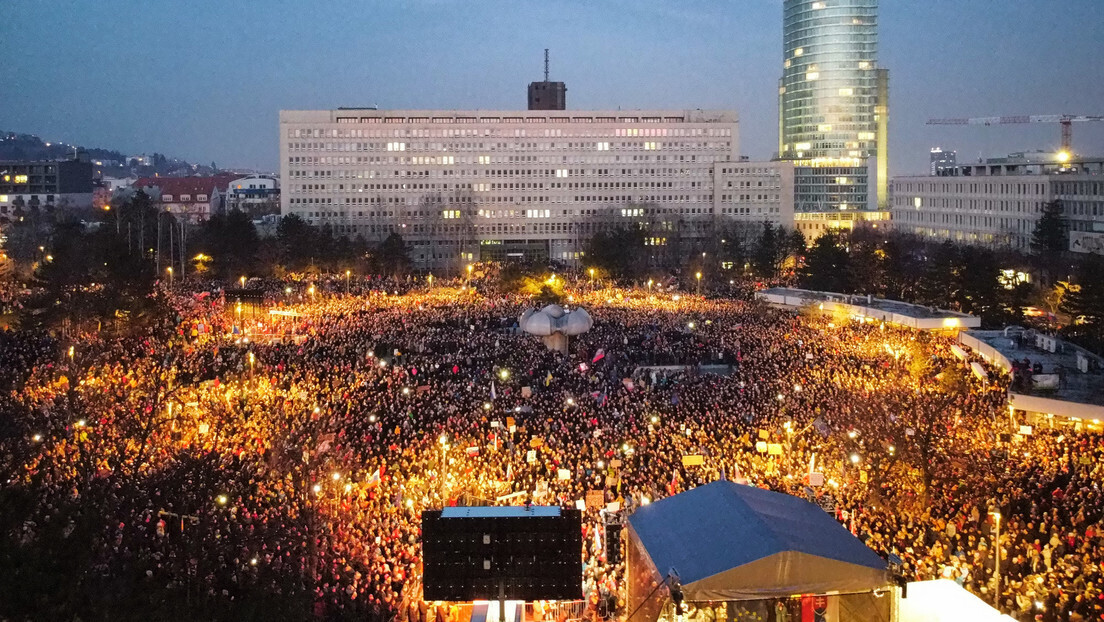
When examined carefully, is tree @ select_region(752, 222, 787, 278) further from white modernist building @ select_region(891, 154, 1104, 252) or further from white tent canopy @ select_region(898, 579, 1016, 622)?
white tent canopy @ select_region(898, 579, 1016, 622)

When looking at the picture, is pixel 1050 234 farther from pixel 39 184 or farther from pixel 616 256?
pixel 39 184

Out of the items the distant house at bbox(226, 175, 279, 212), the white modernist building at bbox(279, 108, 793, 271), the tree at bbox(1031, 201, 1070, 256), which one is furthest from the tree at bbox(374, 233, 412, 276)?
the distant house at bbox(226, 175, 279, 212)

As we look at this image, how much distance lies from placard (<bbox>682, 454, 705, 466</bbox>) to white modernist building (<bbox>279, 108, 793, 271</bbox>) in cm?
7312

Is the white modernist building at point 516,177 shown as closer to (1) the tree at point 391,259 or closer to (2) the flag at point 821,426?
(1) the tree at point 391,259

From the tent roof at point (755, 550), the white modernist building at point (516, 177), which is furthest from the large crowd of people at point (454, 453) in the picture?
the white modernist building at point (516, 177)

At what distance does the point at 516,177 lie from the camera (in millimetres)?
A: 95375

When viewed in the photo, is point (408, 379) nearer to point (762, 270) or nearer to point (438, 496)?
point (438, 496)

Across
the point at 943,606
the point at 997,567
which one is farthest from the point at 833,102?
the point at 943,606

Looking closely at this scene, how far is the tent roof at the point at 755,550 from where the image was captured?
10344 mm

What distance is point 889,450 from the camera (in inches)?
747

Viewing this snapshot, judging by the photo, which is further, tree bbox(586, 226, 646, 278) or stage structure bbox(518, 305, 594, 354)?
tree bbox(586, 226, 646, 278)

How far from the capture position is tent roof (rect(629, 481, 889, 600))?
1034 cm

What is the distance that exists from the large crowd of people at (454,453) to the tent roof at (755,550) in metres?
2.34

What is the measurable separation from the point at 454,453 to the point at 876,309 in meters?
23.5
